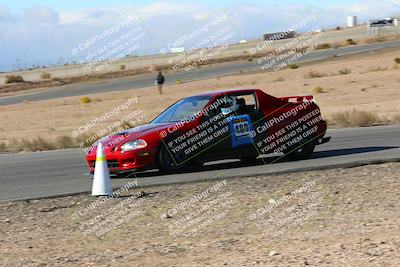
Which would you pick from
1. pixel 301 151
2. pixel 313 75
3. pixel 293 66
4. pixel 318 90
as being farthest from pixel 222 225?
pixel 293 66

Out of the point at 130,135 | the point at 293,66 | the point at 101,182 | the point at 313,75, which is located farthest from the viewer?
the point at 293,66

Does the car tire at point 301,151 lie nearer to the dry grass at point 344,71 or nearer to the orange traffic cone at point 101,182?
the orange traffic cone at point 101,182

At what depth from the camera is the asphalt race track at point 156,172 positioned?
12398mm

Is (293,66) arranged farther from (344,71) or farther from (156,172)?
(156,172)

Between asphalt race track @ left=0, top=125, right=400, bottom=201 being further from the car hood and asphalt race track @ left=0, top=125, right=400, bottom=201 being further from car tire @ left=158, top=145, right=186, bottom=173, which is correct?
the car hood

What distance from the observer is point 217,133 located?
13438mm

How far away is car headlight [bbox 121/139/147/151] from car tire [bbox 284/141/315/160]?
10.2 ft

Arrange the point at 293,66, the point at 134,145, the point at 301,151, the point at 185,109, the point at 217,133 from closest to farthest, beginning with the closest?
1. the point at 134,145
2. the point at 217,133
3. the point at 185,109
4. the point at 301,151
5. the point at 293,66

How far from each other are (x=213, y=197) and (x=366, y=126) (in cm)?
1251

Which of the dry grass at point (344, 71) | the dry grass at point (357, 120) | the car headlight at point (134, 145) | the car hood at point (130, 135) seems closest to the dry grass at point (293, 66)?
the dry grass at point (344, 71)

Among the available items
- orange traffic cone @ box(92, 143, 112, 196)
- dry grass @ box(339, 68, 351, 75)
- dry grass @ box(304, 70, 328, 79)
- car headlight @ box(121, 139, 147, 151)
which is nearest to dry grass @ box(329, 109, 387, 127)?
car headlight @ box(121, 139, 147, 151)

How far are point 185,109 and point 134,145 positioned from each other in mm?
1437

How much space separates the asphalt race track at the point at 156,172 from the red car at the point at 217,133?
11.5 inches

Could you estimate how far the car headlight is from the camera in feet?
42.2
